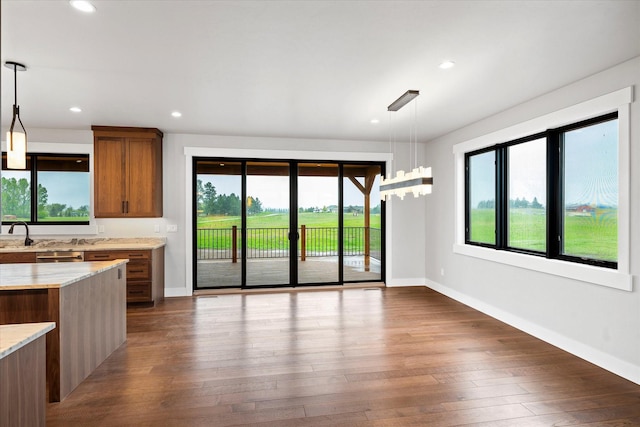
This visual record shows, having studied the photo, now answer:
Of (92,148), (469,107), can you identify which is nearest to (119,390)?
(92,148)

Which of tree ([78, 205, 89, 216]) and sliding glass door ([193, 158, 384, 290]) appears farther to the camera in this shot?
sliding glass door ([193, 158, 384, 290])

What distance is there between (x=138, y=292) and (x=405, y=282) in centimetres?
442

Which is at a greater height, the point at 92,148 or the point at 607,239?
the point at 92,148

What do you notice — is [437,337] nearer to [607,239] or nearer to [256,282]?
[607,239]

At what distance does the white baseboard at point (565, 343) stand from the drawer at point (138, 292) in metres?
4.60

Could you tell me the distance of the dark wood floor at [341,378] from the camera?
2557mm

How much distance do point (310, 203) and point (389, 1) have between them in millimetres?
4494

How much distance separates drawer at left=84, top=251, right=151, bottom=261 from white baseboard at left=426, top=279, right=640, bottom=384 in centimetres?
472

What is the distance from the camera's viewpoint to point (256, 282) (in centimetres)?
663

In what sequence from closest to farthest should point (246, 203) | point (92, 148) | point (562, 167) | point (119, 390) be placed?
point (119, 390), point (562, 167), point (92, 148), point (246, 203)

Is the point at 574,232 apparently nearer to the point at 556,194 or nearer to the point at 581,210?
the point at 581,210

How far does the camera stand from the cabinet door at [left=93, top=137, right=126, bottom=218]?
548 cm

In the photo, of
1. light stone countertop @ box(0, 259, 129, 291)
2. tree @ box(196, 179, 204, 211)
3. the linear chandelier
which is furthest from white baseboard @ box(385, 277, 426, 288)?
light stone countertop @ box(0, 259, 129, 291)

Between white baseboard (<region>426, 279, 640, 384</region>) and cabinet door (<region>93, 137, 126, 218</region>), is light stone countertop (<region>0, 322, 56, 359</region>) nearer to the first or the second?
cabinet door (<region>93, 137, 126, 218</region>)
